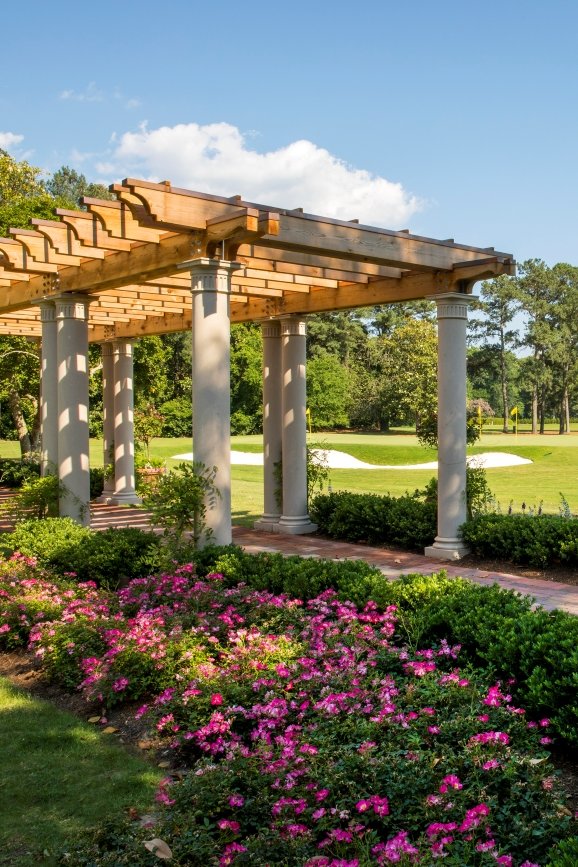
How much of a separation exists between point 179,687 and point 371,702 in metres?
1.21

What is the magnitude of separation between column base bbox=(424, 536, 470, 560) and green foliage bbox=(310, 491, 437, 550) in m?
0.38

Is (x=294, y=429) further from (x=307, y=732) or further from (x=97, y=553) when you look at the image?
(x=307, y=732)

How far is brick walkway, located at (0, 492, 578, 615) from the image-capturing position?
756cm

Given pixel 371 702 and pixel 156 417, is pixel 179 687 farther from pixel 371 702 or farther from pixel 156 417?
pixel 156 417

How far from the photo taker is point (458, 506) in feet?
31.2

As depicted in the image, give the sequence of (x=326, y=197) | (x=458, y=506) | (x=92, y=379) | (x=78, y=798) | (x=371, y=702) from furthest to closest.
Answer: (x=326, y=197), (x=92, y=379), (x=458, y=506), (x=371, y=702), (x=78, y=798)

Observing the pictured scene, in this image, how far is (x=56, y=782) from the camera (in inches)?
158

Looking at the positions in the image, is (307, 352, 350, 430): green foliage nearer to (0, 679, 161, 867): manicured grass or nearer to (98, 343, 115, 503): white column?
(98, 343, 115, 503): white column

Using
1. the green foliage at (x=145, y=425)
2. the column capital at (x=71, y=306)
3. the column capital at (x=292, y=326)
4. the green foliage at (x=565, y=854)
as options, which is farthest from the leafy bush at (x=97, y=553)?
the green foliage at (x=145, y=425)

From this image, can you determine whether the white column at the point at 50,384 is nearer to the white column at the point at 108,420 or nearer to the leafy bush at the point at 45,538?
the leafy bush at the point at 45,538

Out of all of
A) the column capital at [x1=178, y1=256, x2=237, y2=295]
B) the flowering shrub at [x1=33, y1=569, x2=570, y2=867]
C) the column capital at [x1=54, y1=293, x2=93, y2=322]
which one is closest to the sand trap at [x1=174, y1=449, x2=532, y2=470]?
the column capital at [x1=54, y1=293, x2=93, y2=322]

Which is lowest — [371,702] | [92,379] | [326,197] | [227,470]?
[371,702]

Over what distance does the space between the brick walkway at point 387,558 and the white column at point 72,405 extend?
1.06 meters

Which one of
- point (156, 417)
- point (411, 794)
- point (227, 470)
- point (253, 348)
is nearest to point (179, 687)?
point (411, 794)
